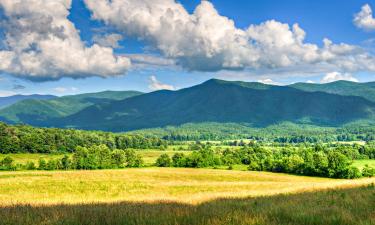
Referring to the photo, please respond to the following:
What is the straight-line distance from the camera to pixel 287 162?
121 metres

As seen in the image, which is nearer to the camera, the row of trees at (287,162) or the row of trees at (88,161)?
the row of trees at (287,162)

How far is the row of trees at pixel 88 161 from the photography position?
12556cm

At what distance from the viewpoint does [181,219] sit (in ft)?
34.0

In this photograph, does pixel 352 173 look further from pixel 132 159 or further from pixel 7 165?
pixel 7 165

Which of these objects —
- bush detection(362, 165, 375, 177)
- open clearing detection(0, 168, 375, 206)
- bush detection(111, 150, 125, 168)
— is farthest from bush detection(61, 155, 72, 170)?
bush detection(362, 165, 375, 177)

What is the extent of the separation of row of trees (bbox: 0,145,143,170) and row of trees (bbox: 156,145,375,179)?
489 inches

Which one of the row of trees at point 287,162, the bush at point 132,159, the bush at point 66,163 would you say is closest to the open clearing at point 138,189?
the row of trees at point 287,162

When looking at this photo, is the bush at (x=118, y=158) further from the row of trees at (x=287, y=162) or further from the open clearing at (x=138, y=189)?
the open clearing at (x=138, y=189)

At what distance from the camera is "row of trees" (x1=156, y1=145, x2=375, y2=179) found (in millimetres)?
106562

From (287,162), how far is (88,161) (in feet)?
228

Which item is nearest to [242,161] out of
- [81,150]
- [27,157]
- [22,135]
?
[81,150]

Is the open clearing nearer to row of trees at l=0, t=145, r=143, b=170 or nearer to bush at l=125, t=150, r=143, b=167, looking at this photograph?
row of trees at l=0, t=145, r=143, b=170

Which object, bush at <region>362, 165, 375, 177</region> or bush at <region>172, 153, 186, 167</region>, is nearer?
bush at <region>362, 165, 375, 177</region>

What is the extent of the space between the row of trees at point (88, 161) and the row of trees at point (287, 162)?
40.8ft
